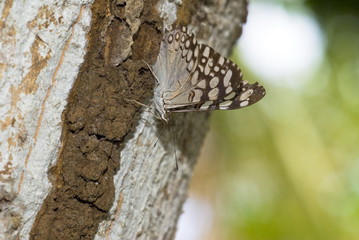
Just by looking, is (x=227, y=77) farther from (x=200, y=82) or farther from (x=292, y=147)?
(x=292, y=147)

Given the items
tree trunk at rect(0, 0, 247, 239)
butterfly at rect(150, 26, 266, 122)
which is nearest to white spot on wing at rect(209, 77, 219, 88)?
butterfly at rect(150, 26, 266, 122)

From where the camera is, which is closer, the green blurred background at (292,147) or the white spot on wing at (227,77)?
the white spot on wing at (227,77)

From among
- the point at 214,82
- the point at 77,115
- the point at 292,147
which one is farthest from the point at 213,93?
the point at 292,147

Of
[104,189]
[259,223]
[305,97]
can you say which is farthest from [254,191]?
[104,189]

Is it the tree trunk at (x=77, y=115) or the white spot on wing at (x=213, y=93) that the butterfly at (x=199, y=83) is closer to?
the white spot on wing at (x=213, y=93)

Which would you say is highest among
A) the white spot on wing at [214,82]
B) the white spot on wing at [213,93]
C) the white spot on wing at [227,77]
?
the white spot on wing at [227,77]

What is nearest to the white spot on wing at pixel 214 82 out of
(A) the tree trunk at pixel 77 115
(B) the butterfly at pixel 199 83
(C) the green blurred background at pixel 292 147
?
(B) the butterfly at pixel 199 83

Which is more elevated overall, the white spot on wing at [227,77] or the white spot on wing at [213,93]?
the white spot on wing at [227,77]
